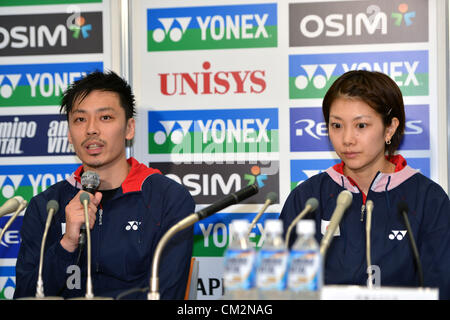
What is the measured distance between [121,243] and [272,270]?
116 cm

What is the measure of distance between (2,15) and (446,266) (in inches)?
106

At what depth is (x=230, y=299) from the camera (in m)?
1.44

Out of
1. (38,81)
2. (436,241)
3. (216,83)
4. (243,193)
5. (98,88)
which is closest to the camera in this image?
(243,193)

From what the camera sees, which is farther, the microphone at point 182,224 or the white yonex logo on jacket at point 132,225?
the white yonex logo on jacket at point 132,225

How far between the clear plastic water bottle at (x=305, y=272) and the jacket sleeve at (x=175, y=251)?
0.88 m

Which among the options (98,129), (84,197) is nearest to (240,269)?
(84,197)

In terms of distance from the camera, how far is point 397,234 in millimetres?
2262

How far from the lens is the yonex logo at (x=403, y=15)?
9.52 ft

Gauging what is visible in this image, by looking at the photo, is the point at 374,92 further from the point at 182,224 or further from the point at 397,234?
A: the point at 182,224

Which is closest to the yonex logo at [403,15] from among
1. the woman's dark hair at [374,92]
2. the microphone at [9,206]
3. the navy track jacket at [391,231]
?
the woman's dark hair at [374,92]

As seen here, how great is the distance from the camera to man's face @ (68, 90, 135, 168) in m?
2.48

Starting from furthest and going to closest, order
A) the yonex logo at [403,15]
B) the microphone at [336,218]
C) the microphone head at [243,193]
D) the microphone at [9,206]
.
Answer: the yonex logo at [403,15]
the microphone at [9,206]
the microphone head at [243,193]
the microphone at [336,218]

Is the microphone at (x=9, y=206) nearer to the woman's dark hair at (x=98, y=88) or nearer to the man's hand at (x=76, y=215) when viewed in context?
the man's hand at (x=76, y=215)

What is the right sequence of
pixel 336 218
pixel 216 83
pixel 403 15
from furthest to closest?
pixel 216 83, pixel 403 15, pixel 336 218
